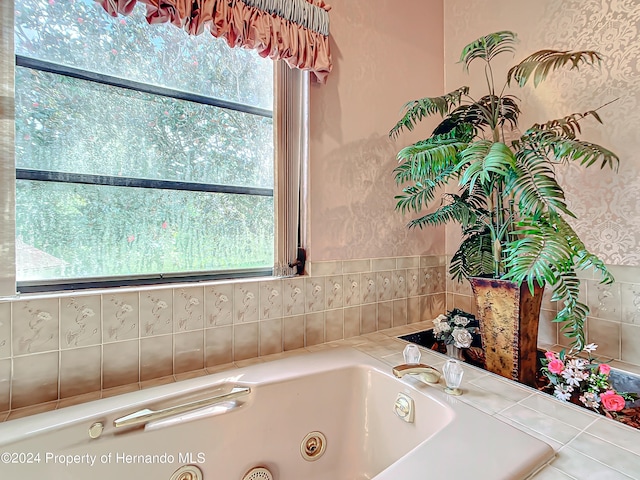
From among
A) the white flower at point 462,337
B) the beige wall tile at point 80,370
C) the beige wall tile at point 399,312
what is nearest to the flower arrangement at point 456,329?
the white flower at point 462,337

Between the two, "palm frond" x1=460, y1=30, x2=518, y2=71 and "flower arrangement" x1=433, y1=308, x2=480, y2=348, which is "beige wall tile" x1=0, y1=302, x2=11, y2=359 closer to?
"flower arrangement" x1=433, y1=308, x2=480, y2=348

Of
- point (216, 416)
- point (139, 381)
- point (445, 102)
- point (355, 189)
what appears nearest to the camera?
point (216, 416)

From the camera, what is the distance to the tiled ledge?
66 cm

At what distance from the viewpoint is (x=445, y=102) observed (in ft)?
4.01

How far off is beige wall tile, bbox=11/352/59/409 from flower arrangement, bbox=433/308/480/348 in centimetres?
143

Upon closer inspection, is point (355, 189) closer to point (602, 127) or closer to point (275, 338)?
point (275, 338)

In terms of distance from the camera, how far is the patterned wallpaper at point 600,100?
1181 mm

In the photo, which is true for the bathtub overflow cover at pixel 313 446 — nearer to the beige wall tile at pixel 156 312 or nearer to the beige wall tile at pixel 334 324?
the beige wall tile at pixel 334 324

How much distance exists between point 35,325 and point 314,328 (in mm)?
967

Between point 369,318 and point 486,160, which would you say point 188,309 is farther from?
point 486,160

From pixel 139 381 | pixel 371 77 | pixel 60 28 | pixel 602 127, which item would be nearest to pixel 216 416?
pixel 139 381

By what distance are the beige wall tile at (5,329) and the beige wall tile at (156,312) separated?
333mm

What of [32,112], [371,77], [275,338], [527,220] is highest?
[371,77]

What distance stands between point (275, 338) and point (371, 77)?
1325 mm
